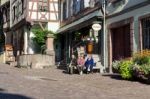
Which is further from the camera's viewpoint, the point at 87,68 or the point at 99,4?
the point at 99,4

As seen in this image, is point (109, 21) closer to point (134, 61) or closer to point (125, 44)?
point (125, 44)

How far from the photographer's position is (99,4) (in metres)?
27.7

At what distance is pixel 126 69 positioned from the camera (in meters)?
19.5

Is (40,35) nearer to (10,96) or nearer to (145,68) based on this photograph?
(145,68)

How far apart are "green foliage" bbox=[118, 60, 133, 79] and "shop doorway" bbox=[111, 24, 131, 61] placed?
3.70 metres

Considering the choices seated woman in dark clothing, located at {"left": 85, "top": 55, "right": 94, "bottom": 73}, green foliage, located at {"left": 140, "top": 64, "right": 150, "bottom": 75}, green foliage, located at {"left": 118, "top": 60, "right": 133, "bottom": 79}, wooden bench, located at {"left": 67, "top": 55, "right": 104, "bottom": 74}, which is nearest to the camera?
A: green foliage, located at {"left": 140, "top": 64, "right": 150, "bottom": 75}

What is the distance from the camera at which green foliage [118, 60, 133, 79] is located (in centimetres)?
1942

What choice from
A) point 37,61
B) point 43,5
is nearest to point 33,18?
point 43,5

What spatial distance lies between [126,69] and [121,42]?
557 cm

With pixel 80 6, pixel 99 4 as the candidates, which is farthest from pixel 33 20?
pixel 99 4

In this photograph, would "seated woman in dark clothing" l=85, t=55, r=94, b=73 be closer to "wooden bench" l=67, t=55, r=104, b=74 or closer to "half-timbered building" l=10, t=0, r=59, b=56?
"wooden bench" l=67, t=55, r=104, b=74

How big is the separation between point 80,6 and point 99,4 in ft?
15.3

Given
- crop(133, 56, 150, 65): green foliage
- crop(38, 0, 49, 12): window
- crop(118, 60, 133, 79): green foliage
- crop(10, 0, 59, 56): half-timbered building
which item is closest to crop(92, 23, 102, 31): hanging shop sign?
crop(118, 60, 133, 79): green foliage

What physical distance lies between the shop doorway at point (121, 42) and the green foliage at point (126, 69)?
3.70 m
